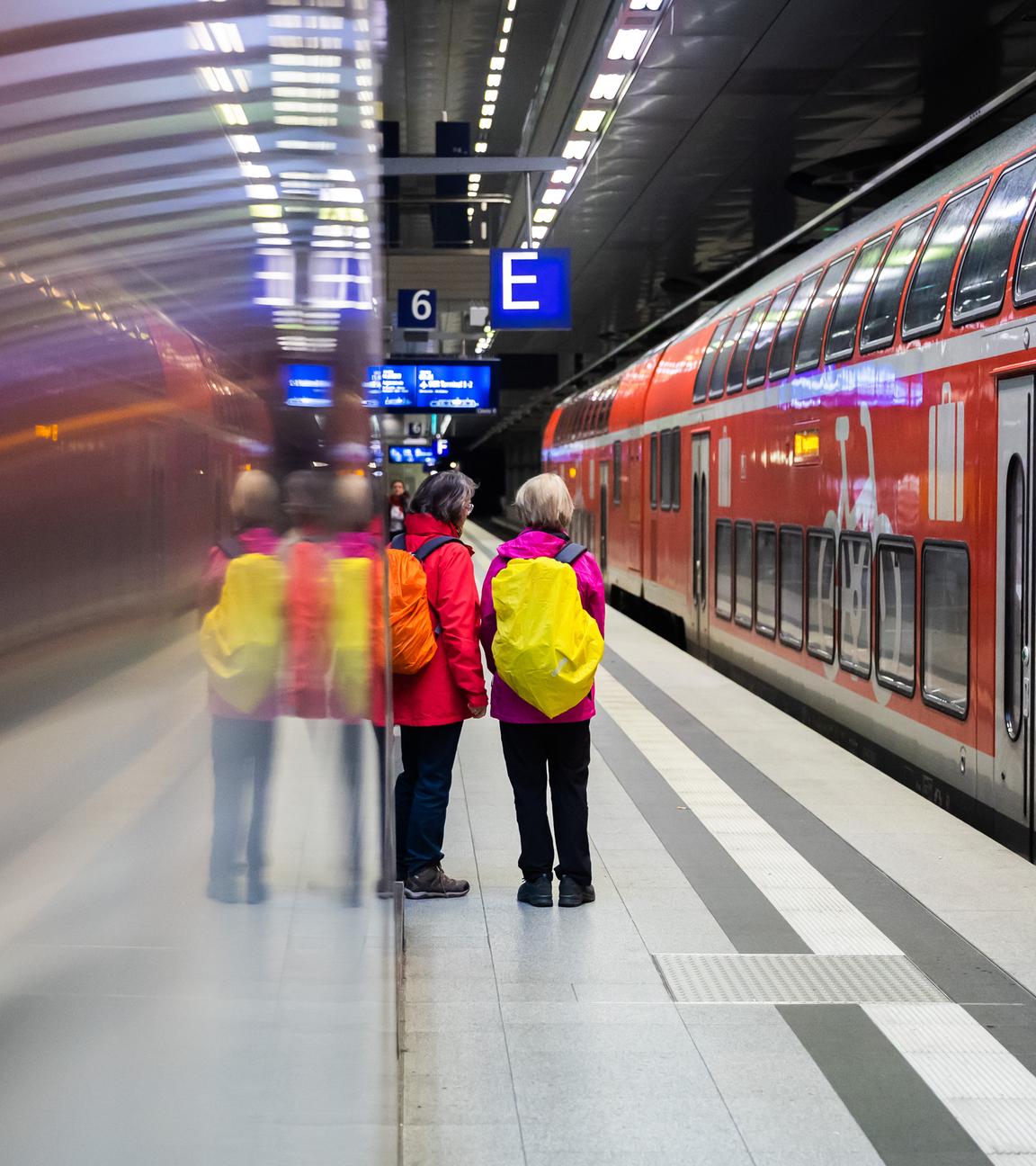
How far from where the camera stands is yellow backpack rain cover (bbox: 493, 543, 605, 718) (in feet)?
17.2

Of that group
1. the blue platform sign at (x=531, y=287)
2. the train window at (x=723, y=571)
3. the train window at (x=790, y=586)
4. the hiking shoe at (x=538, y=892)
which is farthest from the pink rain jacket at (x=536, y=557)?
the blue platform sign at (x=531, y=287)

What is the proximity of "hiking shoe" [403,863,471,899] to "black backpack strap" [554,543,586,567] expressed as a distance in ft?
4.38

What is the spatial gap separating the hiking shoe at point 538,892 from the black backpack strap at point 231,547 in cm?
496

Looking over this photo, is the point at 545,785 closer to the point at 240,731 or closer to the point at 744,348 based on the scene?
the point at 240,731

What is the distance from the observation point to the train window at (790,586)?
11055mm

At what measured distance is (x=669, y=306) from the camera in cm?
3164

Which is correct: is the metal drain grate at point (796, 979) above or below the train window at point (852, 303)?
below

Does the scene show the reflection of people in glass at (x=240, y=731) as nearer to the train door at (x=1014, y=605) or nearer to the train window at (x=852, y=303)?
the train door at (x=1014, y=605)

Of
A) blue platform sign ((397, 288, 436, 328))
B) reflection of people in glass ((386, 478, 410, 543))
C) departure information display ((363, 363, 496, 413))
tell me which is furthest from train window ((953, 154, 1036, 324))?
reflection of people in glass ((386, 478, 410, 543))

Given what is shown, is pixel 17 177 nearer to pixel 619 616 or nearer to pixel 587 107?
pixel 587 107

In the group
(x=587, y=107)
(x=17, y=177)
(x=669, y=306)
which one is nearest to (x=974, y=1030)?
(x=17, y=177)

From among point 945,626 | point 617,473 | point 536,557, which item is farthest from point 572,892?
point 617,473

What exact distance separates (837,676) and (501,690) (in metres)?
4.95

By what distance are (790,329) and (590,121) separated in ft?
9.18
